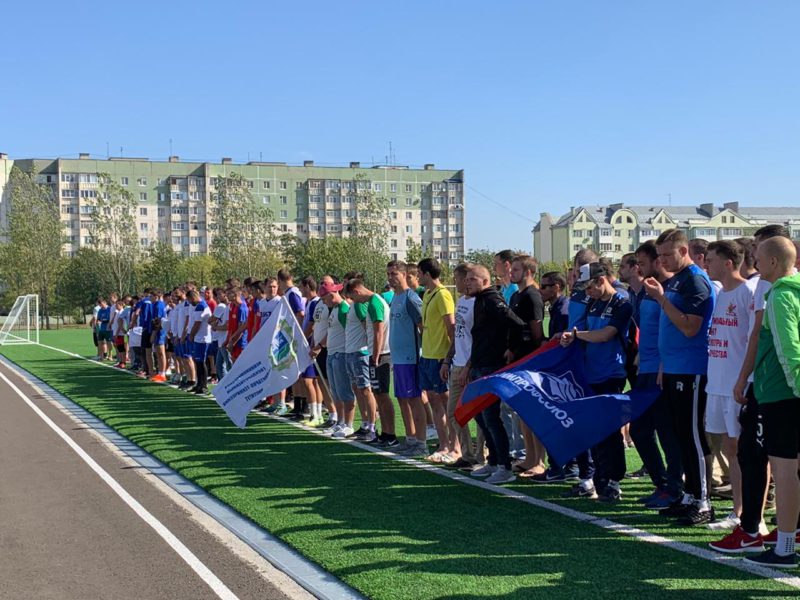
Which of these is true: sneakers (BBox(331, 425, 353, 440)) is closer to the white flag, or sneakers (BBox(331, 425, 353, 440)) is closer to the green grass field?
the green grass field

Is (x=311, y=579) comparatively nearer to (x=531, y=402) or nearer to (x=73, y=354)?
(x=531, y=402)

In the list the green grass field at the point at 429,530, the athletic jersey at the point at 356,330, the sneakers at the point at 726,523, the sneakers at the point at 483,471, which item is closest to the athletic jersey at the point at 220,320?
the green grass field at the point at 429,530

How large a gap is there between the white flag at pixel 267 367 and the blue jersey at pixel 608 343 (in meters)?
5.36

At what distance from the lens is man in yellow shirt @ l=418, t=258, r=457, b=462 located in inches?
386

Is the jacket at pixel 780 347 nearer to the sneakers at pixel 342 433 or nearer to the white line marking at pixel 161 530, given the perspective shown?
the white line marking at pixel 161 530

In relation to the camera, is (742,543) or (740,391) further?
(742,543)

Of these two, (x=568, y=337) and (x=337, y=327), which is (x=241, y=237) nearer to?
(x=337, y=327)

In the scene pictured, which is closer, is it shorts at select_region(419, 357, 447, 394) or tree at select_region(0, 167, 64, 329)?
shorts at select_region(419, 357, 447, 394)

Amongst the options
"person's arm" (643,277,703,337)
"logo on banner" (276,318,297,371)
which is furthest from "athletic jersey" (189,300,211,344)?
"person's arm" (643,277,703,337)

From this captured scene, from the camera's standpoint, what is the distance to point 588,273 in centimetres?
893

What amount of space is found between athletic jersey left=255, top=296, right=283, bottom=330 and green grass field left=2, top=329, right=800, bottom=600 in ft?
9.98

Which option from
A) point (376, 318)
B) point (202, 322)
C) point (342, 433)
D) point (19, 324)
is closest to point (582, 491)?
point (376, 318)

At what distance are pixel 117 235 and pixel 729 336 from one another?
78.8m

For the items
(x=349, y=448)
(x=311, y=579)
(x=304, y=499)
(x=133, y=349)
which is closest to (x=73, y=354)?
(x=133, y=349)
